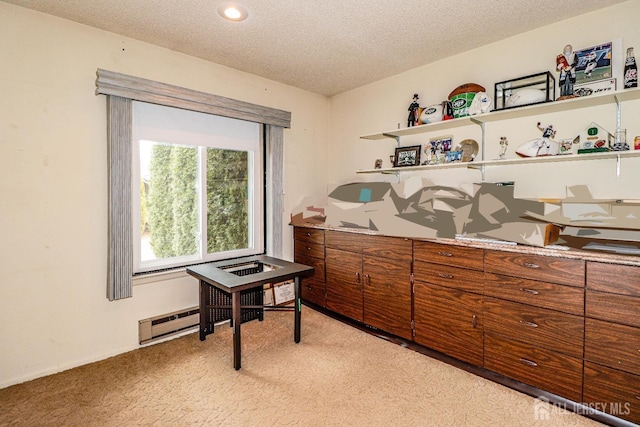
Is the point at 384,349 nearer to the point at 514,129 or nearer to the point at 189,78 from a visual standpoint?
the point at 514,129

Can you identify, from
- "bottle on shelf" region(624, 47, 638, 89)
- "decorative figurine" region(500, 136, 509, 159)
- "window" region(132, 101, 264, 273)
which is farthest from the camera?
"window" region(132, 101, 264, 273)

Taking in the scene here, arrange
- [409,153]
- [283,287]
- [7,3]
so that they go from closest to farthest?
1. [7,3]
2. [409,153]
3. [283,287]

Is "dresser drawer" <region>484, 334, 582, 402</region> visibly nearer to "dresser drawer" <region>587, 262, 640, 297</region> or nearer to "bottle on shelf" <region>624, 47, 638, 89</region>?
"dresser drawer" <region>587, 262, 640, 297</region>

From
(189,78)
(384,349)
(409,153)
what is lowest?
(384,349)

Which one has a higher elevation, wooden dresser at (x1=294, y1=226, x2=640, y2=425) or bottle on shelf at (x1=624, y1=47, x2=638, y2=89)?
bottle on shelf at (x1=624, y1=47, x2=638, y2=89)

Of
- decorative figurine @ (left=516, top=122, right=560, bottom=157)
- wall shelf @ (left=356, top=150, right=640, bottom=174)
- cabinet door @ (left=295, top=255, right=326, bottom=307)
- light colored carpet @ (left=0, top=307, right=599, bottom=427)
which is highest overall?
decorative figurine @ (left=516, top=122, right=560, bottom=157)

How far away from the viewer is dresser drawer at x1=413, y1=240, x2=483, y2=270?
2178 mm

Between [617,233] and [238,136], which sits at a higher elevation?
[238,136]

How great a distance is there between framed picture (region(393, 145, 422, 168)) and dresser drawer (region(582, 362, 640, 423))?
194 centimetres

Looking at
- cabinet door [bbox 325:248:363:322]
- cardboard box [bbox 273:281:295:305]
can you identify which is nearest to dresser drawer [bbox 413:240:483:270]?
cabinet door [bbox 325:248:363:322]

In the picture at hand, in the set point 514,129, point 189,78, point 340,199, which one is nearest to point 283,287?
point 340,199

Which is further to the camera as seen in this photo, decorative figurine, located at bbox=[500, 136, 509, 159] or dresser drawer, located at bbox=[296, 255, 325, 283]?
dresser drawer, located at bbox=[296, 255, 325, 283]

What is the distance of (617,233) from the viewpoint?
2070 millimetres

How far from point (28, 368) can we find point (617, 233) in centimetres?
405
